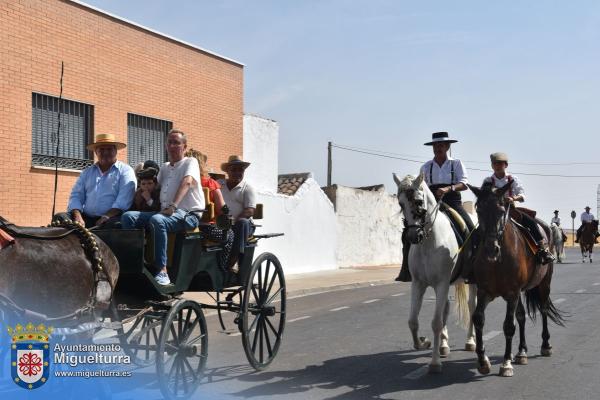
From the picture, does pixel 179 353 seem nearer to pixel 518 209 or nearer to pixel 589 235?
pixel 518 209

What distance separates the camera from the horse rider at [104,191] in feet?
20.6

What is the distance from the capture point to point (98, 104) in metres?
16.0

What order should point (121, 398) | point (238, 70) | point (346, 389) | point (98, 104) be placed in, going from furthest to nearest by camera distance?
1. point (238, 70)
2. point (98, 104)
3. point (346, 389)
4. point (121, 398)

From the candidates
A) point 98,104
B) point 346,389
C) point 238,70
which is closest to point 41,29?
point 98,104

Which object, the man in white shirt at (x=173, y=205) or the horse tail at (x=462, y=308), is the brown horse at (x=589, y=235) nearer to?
the horse tail at (x=462, y=308)

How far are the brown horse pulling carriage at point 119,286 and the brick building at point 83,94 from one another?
813cm

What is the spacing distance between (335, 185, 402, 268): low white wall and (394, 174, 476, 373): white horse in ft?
60.1

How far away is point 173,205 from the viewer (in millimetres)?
6430

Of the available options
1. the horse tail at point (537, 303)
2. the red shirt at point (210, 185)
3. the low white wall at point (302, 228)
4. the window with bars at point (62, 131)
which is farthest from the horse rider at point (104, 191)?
the low white wall at point (302, 228)

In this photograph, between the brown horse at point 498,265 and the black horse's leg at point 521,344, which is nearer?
the brown horse at point 498,265

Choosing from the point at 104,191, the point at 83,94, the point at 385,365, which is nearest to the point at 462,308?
the point at 385,365

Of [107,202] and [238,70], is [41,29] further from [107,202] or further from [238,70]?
[107,202]

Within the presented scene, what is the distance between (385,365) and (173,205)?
11.0ft

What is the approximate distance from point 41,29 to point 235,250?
967 centimetres
